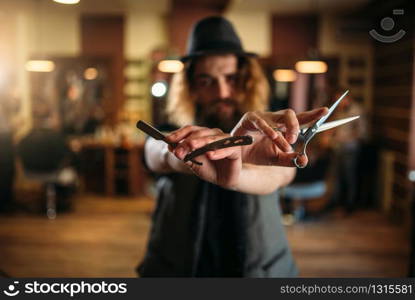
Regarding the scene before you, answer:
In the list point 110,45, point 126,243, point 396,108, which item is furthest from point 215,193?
point 110,45

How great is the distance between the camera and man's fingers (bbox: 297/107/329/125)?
0.30 m

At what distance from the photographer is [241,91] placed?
1.72 ft

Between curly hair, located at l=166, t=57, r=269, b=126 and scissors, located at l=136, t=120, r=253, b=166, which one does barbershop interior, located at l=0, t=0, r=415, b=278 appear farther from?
scissors, located at l=136, t=120, r=253, b=166

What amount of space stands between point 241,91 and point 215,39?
75mm

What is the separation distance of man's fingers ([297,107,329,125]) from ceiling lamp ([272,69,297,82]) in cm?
306

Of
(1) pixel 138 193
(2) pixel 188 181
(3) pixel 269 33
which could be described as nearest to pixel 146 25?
(3) pixel 269 33

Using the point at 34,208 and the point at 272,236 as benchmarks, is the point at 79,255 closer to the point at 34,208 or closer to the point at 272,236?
the point at 34,208

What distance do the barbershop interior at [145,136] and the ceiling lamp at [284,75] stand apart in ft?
0.04

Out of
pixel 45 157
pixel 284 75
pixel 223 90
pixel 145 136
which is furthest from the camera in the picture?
pixel 284 75

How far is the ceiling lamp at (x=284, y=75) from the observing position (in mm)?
3354

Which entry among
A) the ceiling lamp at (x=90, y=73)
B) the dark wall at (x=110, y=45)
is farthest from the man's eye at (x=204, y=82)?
the ceiling lamp at (x=90, y=73)

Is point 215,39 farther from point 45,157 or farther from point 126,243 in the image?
point 45,157

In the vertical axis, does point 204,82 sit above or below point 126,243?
above

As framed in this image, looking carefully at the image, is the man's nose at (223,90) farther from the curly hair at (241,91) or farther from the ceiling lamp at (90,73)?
the ceiling lamp at (90,73)
